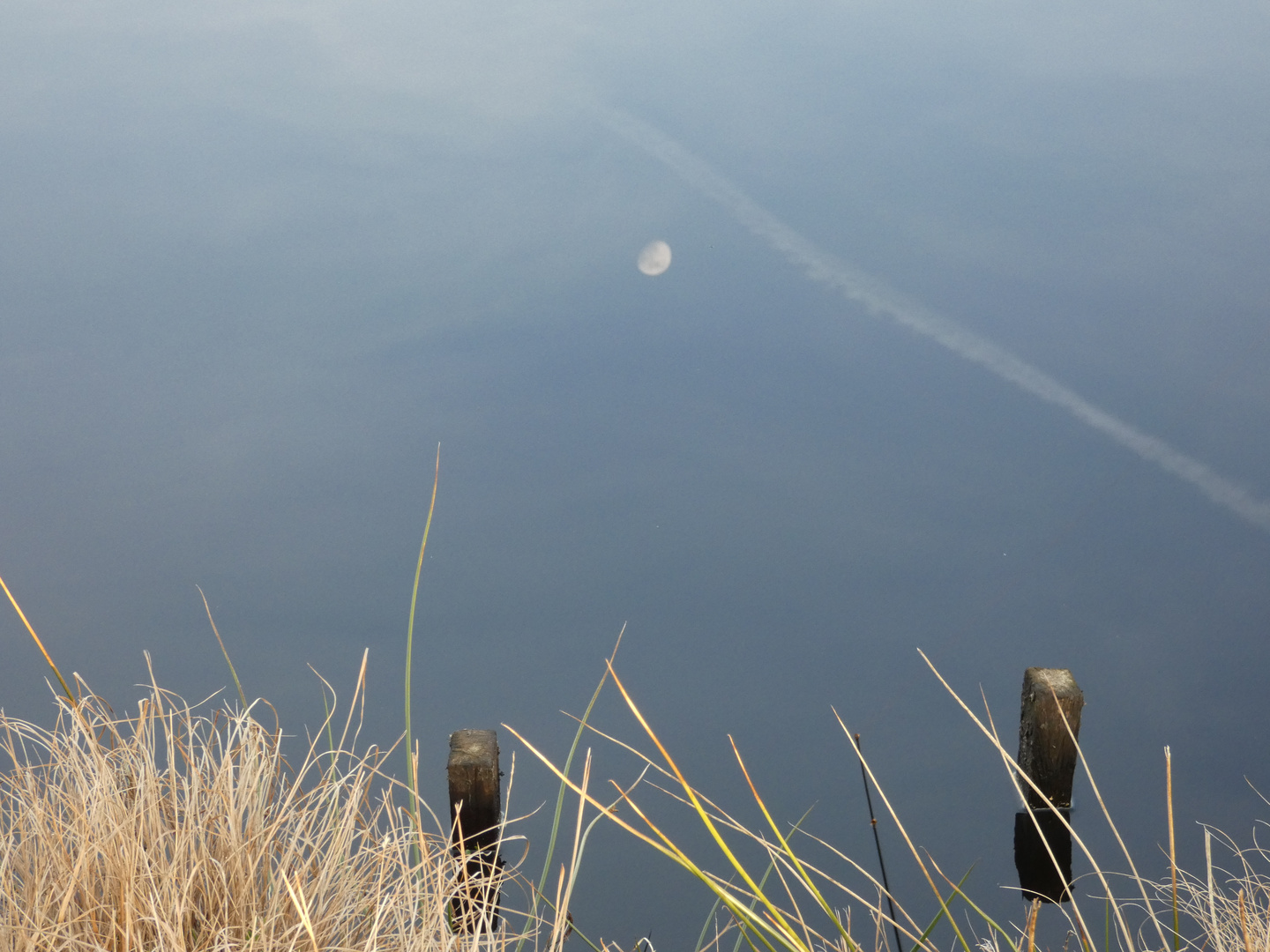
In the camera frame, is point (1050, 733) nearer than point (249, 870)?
No

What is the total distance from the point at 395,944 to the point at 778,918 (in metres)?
0.59

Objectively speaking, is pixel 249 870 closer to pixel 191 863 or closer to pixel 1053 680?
pixel 191 863

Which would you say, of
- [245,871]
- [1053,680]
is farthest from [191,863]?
[1053,680]

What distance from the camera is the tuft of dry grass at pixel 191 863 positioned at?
158 cm

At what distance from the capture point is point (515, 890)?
21.1 feet

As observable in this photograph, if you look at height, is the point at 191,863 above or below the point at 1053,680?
above

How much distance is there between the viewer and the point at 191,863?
1.73 m

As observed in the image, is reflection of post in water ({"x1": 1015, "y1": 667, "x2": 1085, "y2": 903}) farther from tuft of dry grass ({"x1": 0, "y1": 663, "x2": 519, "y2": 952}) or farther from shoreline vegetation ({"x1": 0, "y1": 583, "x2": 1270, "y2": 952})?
tuft of dry grass ({"x1": 0, "y1": 663, "x2": 519, "y2": 952})

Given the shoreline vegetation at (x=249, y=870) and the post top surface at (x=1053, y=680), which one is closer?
the shoreline vegetation at (x=249, y=870)

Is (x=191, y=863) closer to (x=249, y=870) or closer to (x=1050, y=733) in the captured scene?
(x=249, y=870)

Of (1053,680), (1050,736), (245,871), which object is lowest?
(1050,736)

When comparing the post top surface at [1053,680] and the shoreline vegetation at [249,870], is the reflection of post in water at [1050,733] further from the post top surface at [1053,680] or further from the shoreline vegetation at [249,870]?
the shoreline vegetation at [249,870]

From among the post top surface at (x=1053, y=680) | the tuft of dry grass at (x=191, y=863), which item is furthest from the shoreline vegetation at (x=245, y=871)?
the post top surface at (x=1053, y=680)

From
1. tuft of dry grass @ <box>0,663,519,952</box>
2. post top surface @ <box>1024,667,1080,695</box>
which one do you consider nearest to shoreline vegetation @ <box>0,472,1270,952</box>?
tuft of dry grass @ <box>0,663,519,952</box>
